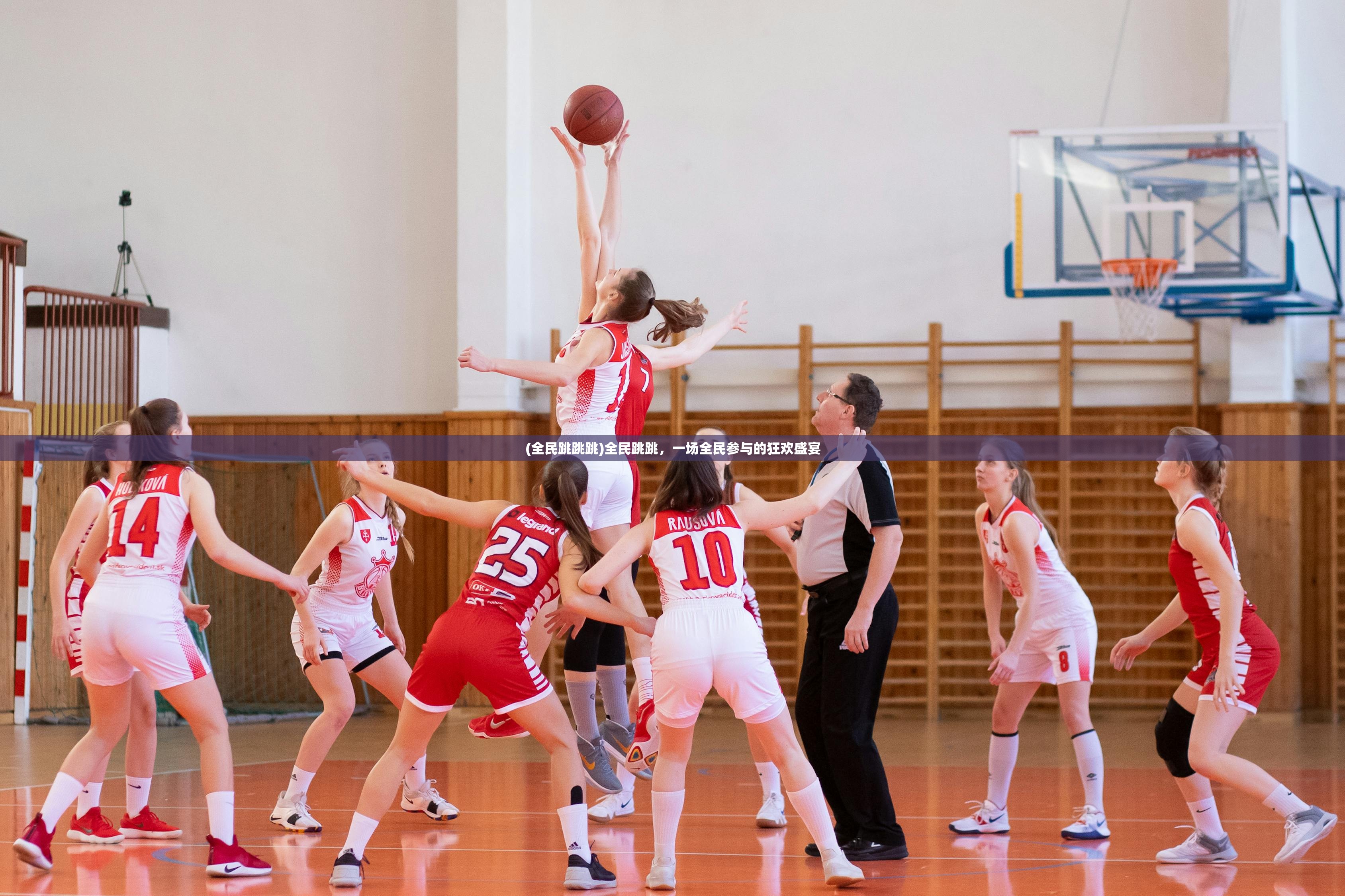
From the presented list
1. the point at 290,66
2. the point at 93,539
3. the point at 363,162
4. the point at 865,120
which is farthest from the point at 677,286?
the point at 93,539

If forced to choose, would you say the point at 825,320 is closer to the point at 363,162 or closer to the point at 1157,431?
the point at 1157,431

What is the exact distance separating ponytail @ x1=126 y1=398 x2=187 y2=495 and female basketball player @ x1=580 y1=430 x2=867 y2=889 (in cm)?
161

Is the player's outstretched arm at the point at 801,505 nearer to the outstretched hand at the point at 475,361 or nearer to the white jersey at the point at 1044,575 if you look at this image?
the outstretched hand at the point at 475,361

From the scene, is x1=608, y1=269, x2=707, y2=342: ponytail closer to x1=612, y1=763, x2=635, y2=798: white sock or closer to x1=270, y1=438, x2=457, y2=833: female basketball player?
x1=270, y1=438, x2=457, y2=833: female basketball player

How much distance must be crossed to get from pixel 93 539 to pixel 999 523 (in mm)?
3566

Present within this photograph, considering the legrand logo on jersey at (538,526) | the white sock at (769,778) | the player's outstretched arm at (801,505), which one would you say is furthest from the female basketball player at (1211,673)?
the legrand logo on jersey at (538,526)

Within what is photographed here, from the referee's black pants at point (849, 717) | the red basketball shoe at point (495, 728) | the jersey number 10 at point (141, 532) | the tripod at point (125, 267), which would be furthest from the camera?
the tripod at point (125, 267)

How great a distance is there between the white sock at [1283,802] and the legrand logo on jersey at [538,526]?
266 centimetres

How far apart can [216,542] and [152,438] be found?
485 mm

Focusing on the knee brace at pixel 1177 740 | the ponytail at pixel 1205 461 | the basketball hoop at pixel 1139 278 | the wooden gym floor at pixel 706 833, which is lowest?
the wooden gym floor at pixel 706 833

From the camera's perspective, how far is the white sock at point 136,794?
17.8 feet

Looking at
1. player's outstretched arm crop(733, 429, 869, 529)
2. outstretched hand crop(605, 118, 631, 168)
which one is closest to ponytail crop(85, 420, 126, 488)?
outstretched hand crop(605, 118, 631, 168)

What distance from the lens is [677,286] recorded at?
11.7 m

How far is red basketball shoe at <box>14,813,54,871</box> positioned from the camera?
15.3ft
